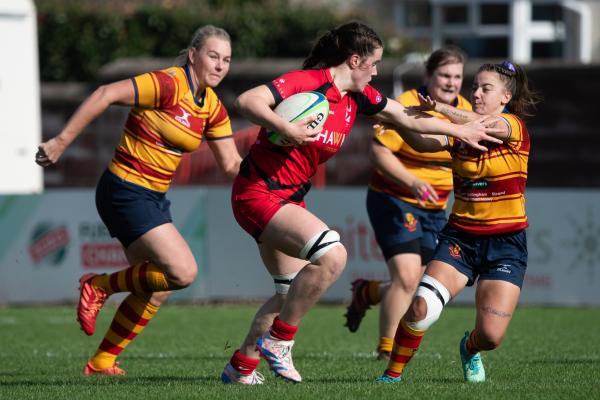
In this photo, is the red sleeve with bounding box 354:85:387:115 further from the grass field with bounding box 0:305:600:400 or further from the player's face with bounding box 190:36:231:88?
the grass field with bounding box 0:305:600:400

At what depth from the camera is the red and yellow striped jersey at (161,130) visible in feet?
23.9

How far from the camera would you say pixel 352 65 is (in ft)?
22.3

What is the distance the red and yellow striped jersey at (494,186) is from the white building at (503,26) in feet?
55.6

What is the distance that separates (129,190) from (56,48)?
16.5 meters

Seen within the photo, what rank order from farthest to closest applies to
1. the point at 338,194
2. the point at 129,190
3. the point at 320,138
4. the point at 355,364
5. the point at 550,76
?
1. the point at 550,76
2. the point at 338,194
3. the point at 355,364
4. the point at 129,190
5. the point at 320,138

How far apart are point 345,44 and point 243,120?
461 inches

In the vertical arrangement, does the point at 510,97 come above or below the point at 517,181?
above

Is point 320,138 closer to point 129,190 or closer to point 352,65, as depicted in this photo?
point 352,65

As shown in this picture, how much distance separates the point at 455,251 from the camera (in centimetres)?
678

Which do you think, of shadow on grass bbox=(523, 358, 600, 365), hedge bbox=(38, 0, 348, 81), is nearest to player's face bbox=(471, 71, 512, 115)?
shadow on grass bbox=(523, 358, 600, 365)

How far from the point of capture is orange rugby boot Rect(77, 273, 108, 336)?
7.43 metres

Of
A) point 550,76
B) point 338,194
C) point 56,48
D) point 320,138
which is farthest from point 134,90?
point 56,48

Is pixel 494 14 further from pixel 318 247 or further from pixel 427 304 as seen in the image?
pixel 318 247

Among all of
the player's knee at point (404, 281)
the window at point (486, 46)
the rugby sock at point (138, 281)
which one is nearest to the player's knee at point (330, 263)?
the rugby sock at point (138, 281)
